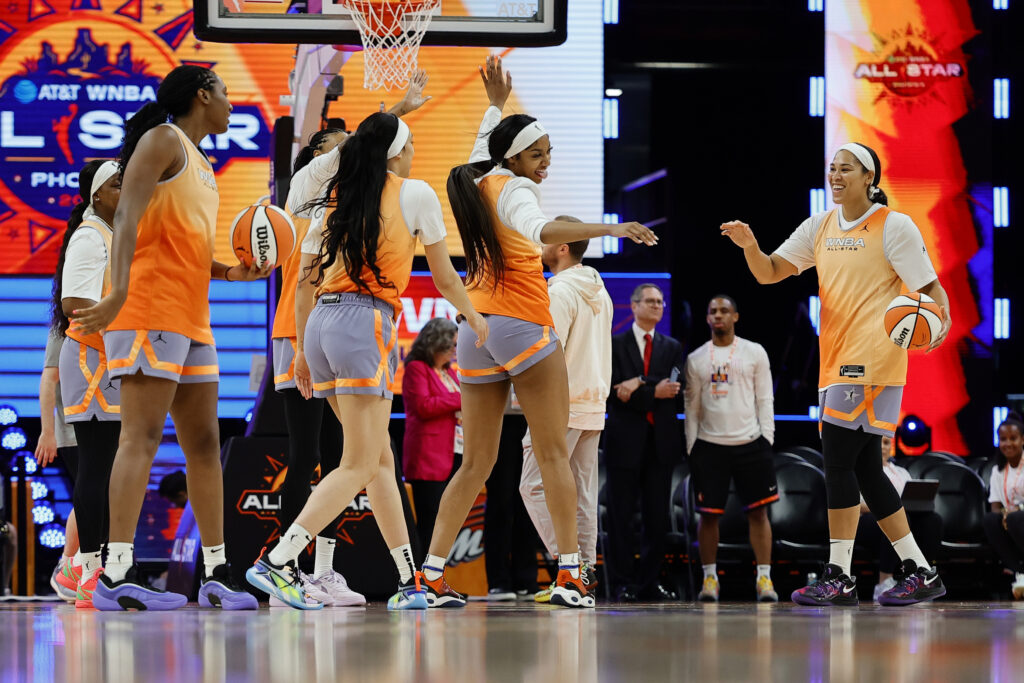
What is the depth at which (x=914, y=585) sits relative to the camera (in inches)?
200

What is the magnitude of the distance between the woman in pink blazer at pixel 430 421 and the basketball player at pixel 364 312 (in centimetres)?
271

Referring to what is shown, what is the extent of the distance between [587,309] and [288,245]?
225 centimetres

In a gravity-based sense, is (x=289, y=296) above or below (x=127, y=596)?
above

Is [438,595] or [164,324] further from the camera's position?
[438,595]

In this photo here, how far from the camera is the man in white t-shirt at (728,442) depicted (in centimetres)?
767

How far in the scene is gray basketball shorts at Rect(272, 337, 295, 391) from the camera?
5.16 metres

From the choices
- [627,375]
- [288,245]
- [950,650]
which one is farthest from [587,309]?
[950,650]

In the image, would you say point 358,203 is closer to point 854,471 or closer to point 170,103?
point 170,103

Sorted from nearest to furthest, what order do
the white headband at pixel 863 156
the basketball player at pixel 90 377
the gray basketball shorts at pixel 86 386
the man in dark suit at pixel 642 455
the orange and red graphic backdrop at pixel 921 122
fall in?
the basketball player at pixel 90 377 → the gray basketball shorts at pixel 86 386 → the white headband at pixel 863 156 → the man in dark suit at pixel 642 455 → the orange and red graphic backdrop at pixel 921 122

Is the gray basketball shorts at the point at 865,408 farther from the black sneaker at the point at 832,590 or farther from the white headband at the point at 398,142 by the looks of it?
the white headband at the point at 398,142

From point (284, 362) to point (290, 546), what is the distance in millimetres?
1261

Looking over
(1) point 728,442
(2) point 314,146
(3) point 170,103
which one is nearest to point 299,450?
(2) point 314,146

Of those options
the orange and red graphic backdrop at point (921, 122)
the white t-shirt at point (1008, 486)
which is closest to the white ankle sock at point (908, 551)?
the white t-shirt at point (1008, 486)

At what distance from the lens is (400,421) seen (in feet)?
37.3
